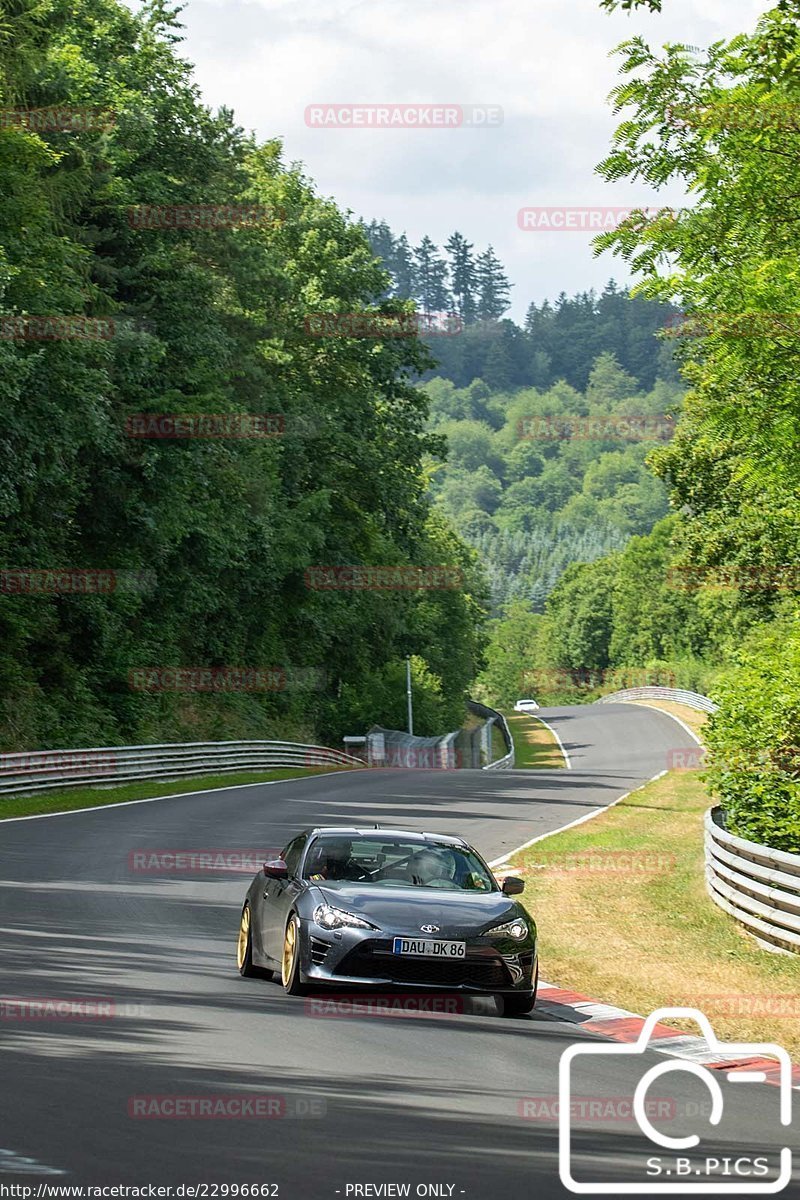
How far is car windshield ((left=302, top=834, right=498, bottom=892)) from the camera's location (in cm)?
1246

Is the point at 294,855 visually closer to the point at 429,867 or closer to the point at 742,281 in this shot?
the point at 429,867

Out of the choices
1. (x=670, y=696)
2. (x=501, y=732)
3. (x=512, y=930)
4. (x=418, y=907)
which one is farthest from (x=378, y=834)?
(x=670, y=696)

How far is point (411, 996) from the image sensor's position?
11.8 metres

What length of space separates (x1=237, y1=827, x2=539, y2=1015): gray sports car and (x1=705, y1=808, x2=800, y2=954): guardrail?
348cm

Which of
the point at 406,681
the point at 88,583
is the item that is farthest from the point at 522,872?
the point at 406,681

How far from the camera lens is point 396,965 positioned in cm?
1129

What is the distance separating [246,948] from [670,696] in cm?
10526

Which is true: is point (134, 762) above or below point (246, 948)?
below

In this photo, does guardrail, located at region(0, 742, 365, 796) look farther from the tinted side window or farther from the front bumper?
the front bumper

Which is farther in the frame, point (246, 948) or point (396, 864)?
point (246, 948)

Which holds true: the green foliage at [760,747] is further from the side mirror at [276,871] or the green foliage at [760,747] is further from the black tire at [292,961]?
the black tire at [292,961]

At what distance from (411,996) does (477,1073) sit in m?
2.83

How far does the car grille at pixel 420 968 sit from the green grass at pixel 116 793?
63.5ft

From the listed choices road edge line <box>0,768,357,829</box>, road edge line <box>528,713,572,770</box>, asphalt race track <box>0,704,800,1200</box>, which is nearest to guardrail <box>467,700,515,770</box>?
road edge line <box>528,713,572,770</box>
